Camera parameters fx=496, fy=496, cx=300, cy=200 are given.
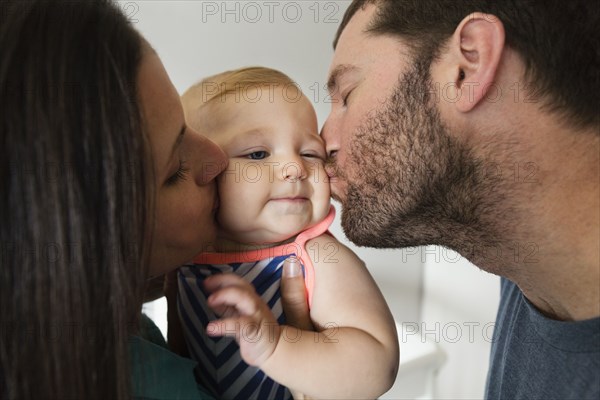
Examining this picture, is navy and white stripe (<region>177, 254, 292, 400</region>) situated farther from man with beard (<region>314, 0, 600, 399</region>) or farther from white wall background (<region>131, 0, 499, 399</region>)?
white wall background (<region>131, 0, 499, 399</region>)

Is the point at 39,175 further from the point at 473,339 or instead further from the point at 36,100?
the point at 473,339

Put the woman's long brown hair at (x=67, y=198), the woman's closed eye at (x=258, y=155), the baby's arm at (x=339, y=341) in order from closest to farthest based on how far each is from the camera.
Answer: the woman's long brown hair at (x=67, y=198) → the baby's arm at (x=339, y=341) → the woman's closed eye at (x=258, y=155)

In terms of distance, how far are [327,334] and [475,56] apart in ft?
1.66

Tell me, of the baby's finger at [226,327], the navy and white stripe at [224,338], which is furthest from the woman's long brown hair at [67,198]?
the navy and white stripe at [224,338]

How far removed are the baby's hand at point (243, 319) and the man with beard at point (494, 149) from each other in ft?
0.98

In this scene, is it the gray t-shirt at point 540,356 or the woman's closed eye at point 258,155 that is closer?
the gray t-shirt at point 540,356

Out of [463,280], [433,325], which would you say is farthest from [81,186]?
[433,325]

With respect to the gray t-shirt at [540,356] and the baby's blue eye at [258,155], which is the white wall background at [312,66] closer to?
the baby's blue eye at [258,155]

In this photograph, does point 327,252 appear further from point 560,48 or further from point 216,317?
point 560,48

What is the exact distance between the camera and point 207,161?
2.53 ft

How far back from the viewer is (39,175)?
0.50 metres

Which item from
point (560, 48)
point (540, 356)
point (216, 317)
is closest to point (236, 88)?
point (216, 317)

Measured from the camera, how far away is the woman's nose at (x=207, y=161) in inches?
29.8

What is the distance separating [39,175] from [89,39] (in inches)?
6.4
